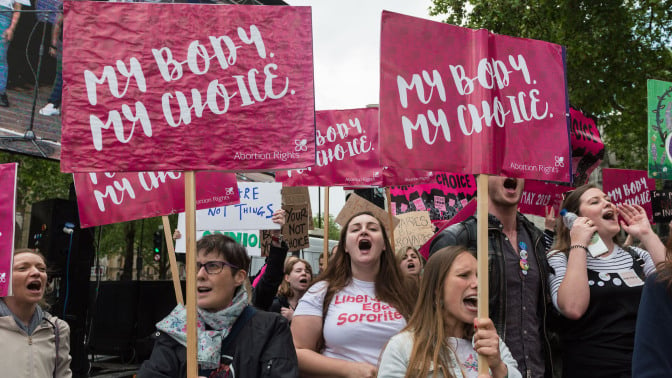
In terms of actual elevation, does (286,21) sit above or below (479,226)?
above

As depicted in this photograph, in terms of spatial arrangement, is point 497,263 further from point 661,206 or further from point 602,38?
point 602,38

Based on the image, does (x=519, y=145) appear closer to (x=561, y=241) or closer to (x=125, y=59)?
(x=561, y=241)

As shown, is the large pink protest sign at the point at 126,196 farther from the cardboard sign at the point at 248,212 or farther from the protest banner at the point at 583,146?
the protest banner at the point at 583,146

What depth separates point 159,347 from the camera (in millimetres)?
2918

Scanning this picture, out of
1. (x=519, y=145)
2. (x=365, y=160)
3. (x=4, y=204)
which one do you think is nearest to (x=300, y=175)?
(x=365, y=160)

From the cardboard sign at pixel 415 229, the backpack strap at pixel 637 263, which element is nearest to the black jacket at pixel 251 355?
the backpack strap at pixel 637 263

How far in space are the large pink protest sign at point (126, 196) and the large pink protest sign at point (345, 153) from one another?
235cm

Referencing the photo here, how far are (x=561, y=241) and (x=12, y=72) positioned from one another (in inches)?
326

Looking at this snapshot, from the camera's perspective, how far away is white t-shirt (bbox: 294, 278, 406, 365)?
3406 millimetres

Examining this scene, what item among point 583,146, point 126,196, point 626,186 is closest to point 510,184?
point 126,196

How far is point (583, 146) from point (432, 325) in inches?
176

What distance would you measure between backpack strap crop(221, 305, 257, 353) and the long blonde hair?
71 centimetres

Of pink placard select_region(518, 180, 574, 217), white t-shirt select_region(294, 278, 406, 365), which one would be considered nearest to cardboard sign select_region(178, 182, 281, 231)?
pink placard select_region(518, 180, 574, 217)

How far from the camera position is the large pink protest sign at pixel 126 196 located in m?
5.11
